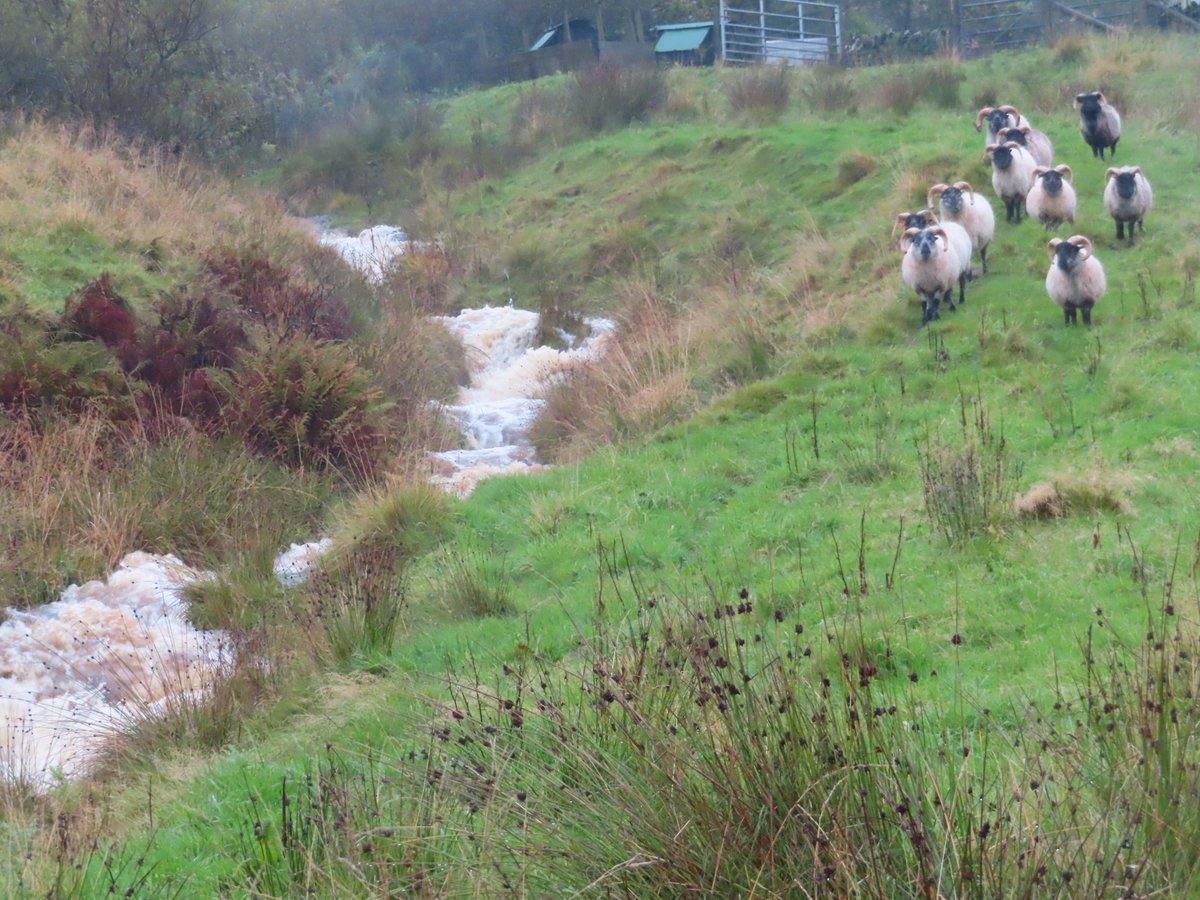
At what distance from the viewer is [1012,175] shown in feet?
46.6

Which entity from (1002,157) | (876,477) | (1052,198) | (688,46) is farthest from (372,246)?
(688,46)

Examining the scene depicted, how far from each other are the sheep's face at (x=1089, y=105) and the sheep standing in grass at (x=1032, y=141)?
22.4 inches

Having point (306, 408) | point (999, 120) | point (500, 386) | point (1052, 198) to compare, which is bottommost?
point (500, 386)

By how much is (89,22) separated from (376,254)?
23.0 ft

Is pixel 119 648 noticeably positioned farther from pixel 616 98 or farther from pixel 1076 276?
pixel 616 98

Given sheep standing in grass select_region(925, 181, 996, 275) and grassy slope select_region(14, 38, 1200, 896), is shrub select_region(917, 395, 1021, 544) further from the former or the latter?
sheep standing in grass select_region(925, 181, 996, 275)

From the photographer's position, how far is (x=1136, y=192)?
43.1 feet

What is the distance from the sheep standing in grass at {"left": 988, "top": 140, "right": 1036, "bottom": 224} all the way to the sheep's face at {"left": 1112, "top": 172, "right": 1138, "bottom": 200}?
1284 mm

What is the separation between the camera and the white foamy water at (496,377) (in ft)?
43.1

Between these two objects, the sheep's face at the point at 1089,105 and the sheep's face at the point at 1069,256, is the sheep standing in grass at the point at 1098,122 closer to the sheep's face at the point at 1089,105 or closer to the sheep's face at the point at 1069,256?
the sheep's face at the point at 1089,105

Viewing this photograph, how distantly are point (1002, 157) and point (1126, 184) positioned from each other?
1.48m

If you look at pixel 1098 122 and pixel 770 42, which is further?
pixel 770 42

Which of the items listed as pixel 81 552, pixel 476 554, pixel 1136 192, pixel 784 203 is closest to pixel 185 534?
pixel 81 552

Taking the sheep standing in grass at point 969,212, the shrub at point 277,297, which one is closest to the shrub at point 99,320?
the shrub at point 277,297
